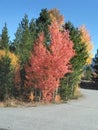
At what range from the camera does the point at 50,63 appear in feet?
129

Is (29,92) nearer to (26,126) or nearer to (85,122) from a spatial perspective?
(85,122)

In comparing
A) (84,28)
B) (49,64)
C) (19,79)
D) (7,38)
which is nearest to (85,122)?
(49,64)

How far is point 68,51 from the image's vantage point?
39.4 meters

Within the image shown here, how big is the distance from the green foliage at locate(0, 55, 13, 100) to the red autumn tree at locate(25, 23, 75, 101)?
5.86 feet

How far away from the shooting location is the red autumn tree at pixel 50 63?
39125mm

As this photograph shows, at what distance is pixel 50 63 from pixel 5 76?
4945mm

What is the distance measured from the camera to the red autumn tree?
39.1 m

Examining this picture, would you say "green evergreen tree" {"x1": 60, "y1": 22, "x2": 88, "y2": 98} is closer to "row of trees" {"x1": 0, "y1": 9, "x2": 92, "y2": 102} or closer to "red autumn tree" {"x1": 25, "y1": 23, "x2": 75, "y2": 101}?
"row of trees" {"x1": 0, "y1": 9, "x2": 92, "y2": 102}

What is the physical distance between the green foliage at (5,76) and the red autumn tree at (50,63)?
5.86ft

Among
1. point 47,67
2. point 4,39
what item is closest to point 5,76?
point 47,67

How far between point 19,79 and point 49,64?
13.8ft

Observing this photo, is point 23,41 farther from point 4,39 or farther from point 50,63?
point 50,63

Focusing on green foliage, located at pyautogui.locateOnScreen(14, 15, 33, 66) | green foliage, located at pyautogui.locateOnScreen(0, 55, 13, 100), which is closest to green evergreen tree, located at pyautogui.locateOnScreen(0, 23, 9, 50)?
green foliage, located at pyautogui.locateOnScreen(14, 15, 33, 66)

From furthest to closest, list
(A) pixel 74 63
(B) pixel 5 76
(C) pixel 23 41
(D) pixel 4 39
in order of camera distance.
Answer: (D) pixel 4 39
(C) pixel 23 41
(A) pixel 74 63
(B) pixel 5 76
